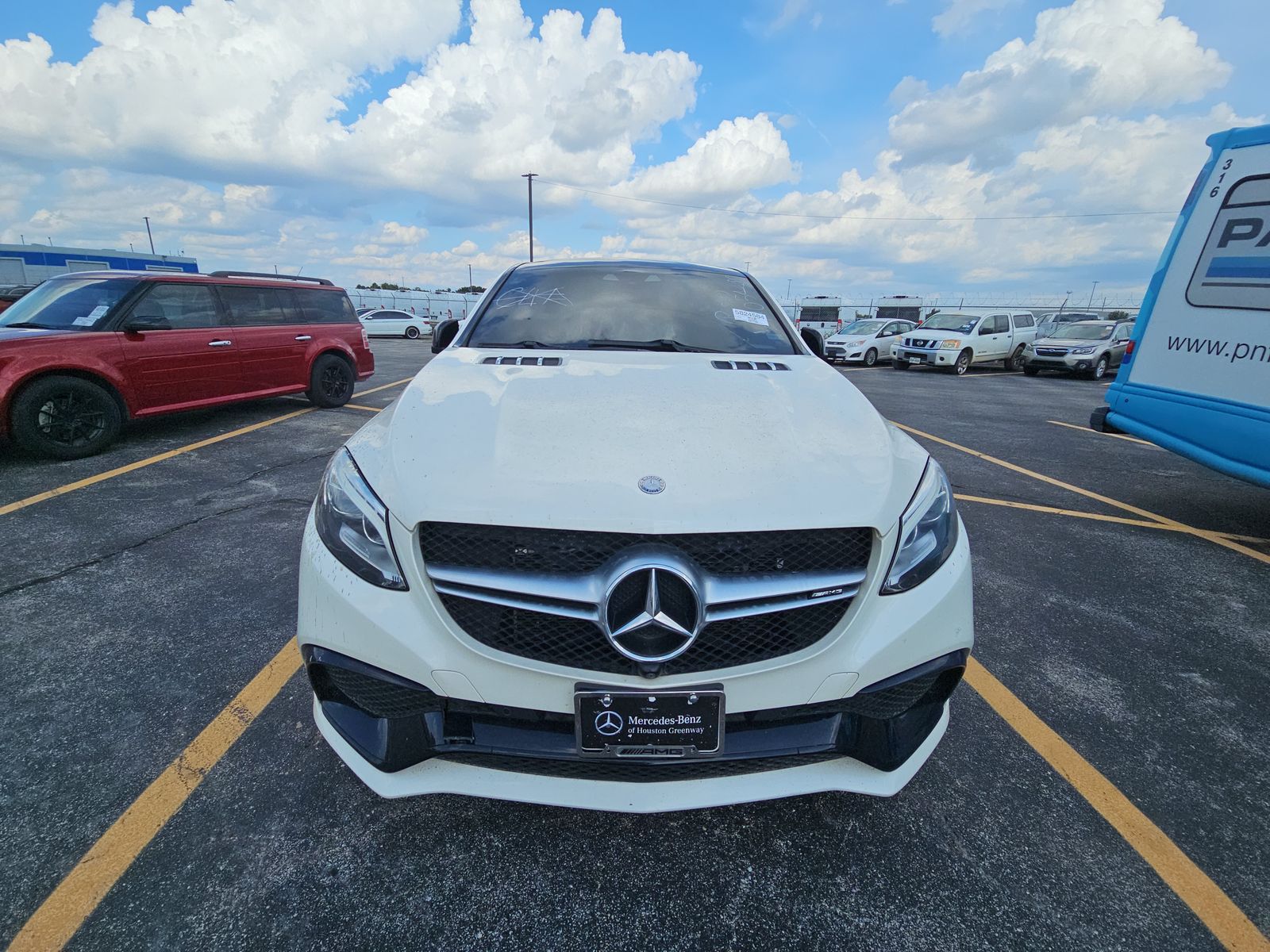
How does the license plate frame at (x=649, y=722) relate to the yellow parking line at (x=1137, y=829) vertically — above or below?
above

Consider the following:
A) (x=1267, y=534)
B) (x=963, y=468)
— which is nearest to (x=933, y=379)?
(x=963, y=468)

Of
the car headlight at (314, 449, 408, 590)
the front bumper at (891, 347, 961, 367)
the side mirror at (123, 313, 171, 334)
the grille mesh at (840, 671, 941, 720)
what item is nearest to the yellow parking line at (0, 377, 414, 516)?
the side mirror at (123, 313, 171, 334)

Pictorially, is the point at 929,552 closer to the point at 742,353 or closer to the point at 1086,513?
the point at 742,353

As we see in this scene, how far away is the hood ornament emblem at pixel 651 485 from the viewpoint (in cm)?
141

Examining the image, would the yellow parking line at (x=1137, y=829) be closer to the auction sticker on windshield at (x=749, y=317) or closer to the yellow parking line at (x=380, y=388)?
the auction sticker on windshield at (x=749, y=317)

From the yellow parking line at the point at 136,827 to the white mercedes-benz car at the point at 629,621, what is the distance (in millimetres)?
670

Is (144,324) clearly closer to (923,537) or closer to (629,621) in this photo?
(629,621)

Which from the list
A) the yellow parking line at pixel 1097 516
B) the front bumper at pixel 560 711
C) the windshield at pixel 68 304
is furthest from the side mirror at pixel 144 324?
the yellow parking line at pixel 1097 516

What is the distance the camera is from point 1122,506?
4754 millimetres

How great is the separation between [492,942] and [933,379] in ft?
52.9

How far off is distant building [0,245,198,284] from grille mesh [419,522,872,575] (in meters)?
35.7

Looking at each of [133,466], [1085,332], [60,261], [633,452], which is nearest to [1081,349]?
[1085,332]

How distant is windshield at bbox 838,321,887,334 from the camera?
18.8m

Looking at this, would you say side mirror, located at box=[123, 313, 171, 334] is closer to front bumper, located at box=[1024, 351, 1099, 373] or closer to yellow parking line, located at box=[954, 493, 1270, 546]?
yellow parking line, located at box=[954, 493, 1270, 546]
